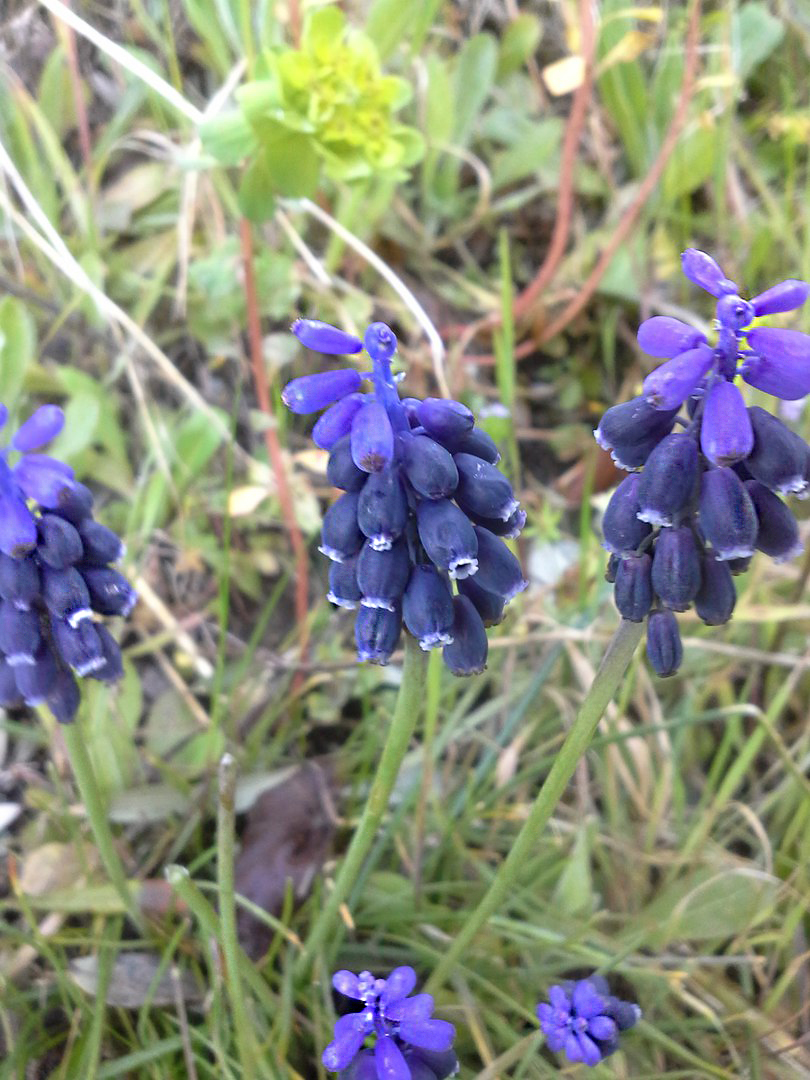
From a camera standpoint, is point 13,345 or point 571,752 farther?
point 13,345

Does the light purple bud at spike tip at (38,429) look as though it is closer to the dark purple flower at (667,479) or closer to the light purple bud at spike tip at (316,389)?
the light purple bud at spike tip at (316,389)

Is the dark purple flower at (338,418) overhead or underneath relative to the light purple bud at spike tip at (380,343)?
underneath

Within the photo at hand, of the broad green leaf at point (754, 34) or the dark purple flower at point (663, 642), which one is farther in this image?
the broad green leaf at point (754, 34)

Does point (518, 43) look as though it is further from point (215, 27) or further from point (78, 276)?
point (78, 276)

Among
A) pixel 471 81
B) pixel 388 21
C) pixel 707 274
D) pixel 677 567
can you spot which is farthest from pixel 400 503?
pixel 471 81

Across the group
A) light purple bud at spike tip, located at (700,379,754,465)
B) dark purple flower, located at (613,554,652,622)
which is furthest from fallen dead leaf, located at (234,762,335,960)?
light purple bud at spike tip, located at (700,379,754,465)

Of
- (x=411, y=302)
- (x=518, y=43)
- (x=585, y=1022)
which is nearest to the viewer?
(x=585, y=1022)

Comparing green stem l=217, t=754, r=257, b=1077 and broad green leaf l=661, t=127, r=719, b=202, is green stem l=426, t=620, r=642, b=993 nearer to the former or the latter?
green stem l=217, t=754, r=257, b=1077

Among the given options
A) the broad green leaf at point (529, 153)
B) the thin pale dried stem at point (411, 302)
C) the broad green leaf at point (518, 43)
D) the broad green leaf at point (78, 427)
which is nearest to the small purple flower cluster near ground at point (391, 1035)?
the thin pale dried stem at point (411, 302)
